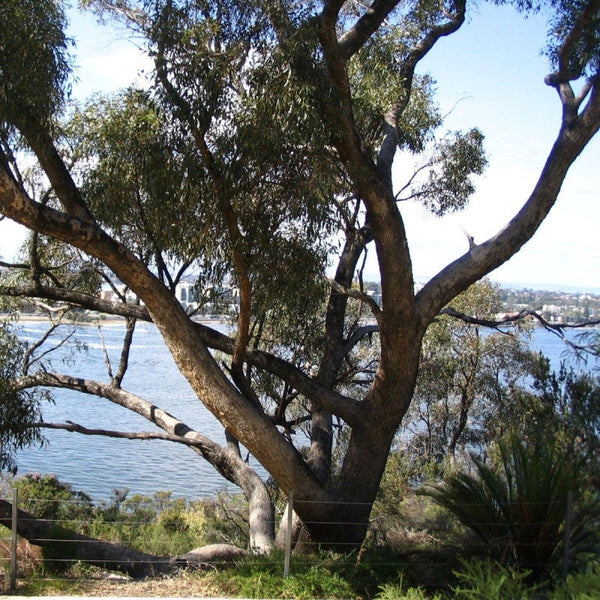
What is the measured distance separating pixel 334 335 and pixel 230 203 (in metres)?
2.95

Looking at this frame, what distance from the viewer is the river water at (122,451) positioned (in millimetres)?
17688

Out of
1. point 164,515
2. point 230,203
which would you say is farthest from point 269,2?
point 164,515

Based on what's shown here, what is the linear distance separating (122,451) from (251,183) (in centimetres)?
1765

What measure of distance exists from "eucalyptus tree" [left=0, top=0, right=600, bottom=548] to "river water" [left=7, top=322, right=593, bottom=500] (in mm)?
5469

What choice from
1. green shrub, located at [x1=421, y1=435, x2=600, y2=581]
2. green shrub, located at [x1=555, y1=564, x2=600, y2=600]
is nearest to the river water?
green shrub, located at [x1=421, y1=435, x2=600, y2=581]

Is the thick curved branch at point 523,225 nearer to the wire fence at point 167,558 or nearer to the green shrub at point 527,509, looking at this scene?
the green shrub at point 527,509

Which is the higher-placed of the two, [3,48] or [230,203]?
[3,48]

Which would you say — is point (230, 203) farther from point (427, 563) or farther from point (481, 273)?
point (427, 563)

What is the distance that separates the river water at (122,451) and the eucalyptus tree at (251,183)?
5.47 m

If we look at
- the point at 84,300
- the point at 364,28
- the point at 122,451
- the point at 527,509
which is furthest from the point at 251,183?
the point at 122,451

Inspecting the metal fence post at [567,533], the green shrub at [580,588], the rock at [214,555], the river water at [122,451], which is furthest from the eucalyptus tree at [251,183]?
the river water at [122,451]

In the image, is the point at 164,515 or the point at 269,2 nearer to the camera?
the point at 269,2

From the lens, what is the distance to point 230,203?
6.51 metres

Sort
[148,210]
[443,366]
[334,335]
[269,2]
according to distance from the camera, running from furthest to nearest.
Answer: [443,366] → [334,335] → [148,210] → [269,2]
